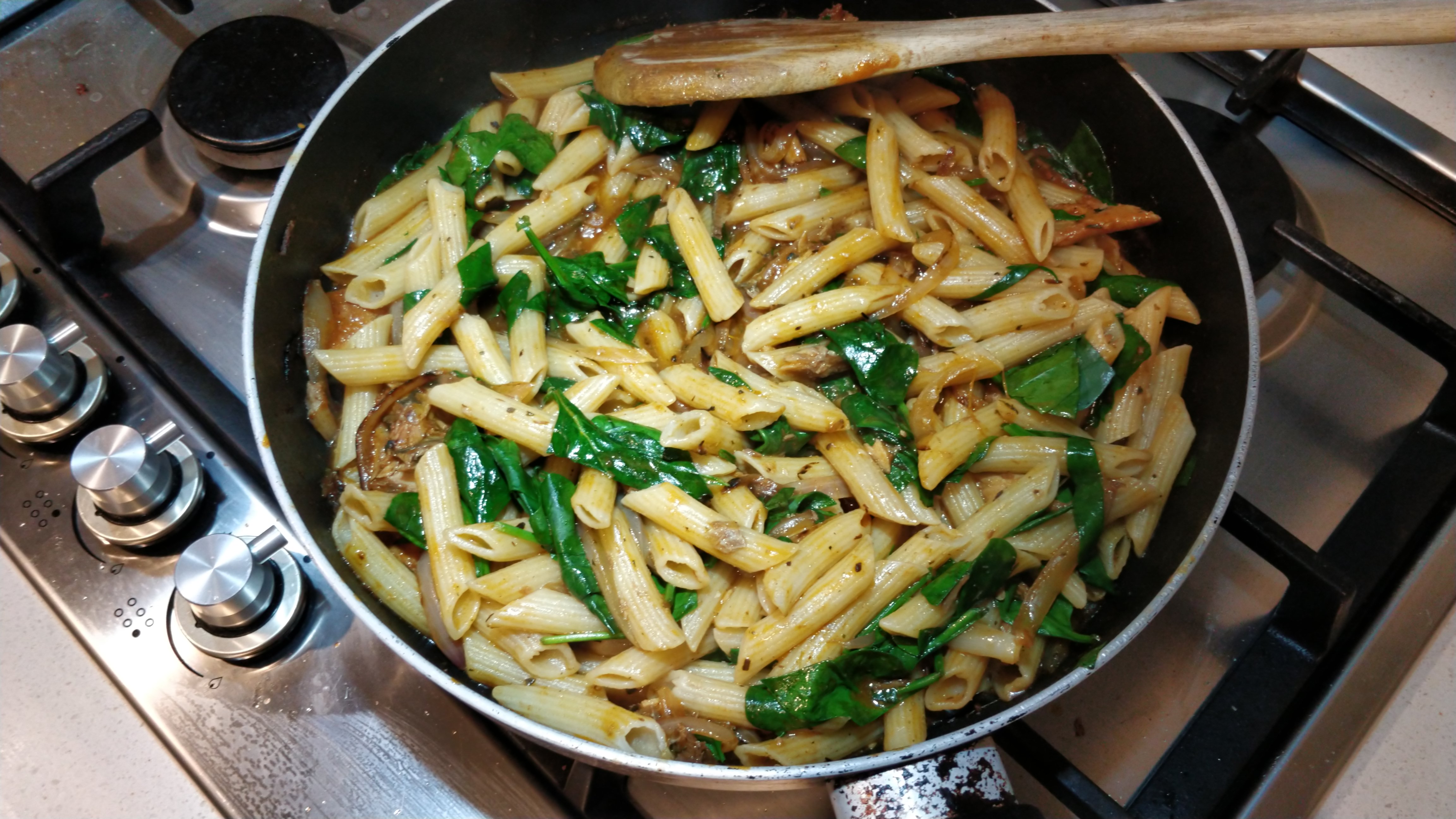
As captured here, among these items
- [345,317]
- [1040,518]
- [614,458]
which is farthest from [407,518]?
[1040,518]

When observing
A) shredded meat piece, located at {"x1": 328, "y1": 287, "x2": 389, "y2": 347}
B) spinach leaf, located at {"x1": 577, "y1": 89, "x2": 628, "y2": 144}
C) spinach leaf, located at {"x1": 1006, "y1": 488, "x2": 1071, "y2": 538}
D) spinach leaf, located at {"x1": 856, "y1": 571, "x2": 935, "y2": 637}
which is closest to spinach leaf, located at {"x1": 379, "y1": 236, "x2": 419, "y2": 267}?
shredded meat piece, located at {"x1": 328, "y1": 287, "x2": 389, "y2": 347}

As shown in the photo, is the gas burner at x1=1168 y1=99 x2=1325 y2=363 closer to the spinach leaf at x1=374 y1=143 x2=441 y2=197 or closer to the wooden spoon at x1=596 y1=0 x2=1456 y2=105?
the wooden spoon at x1=596 y1=0 x2=1456 y2=105

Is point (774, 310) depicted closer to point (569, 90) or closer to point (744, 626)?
point (744, 626)

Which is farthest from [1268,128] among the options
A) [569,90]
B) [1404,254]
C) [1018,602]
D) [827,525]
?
[569,90]

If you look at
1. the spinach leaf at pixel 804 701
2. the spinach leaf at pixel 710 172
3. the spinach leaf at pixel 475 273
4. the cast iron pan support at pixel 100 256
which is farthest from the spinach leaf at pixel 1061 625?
the cast iron pan support at pixel 100 256

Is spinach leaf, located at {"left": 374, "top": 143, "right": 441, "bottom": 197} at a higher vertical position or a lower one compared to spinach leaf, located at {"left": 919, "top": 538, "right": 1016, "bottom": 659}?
higher

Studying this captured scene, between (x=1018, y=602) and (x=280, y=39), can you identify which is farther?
(x=280, y=39)
